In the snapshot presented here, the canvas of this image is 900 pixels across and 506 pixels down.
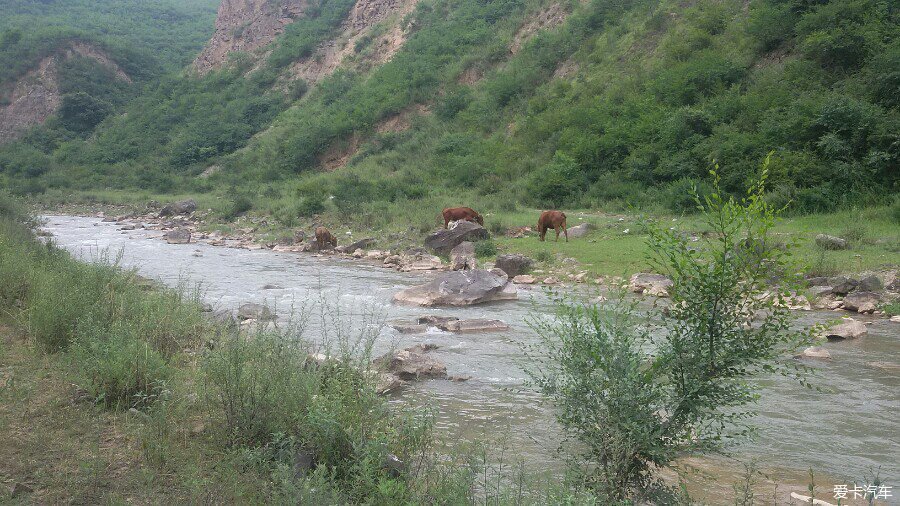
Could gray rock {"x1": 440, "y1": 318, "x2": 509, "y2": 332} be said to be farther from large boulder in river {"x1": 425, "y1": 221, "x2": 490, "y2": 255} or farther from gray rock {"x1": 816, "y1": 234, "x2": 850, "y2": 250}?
gray rock {"x1": 816, "y1": 234, "x2": 850, "y2": 250}

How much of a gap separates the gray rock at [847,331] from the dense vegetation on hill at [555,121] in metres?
3.04

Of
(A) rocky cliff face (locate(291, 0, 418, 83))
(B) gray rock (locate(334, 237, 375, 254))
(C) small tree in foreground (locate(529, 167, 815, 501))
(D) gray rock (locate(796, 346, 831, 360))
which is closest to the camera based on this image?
(C) small tree in foreground (locate(529, 167, 815, 501))

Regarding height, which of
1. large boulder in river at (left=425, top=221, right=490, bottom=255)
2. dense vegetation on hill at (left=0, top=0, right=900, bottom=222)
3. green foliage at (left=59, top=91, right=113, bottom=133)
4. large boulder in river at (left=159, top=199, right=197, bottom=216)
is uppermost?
green foliage at (left=59, top=91, right=113, bottom=133)

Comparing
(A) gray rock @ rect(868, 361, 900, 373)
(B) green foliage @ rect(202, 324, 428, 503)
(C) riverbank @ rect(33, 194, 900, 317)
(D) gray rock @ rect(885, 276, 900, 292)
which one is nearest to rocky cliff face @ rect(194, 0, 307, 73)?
(C) riverbank @ rect(33, 194, 900, 317)

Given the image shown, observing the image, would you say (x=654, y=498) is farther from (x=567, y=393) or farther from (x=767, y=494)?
(x=767, y=494)

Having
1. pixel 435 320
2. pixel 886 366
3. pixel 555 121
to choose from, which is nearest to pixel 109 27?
pixel 555 121

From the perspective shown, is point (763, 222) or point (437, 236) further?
point (437, 236)

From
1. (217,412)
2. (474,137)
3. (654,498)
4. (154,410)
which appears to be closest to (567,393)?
(654,498)

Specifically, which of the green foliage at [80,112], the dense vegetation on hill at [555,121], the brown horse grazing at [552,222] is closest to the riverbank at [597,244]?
the brown horse grazing at [552,222]

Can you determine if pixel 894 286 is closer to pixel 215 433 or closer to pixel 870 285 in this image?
pixel 870 285

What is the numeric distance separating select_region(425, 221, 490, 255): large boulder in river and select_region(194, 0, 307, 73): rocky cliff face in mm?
55491

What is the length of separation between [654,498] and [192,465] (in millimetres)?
2992

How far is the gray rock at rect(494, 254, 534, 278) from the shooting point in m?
16.8

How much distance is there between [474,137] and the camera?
37.5 m
